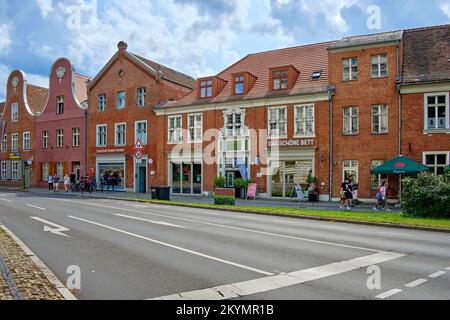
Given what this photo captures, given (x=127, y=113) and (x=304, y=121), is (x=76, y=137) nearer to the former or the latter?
(x=127, y=113)

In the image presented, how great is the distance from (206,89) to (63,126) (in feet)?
59.1

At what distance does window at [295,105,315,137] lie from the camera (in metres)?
26.2

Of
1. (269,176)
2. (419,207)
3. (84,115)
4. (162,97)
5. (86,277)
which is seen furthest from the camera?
(84,115)

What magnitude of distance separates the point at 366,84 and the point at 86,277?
71.7 ft

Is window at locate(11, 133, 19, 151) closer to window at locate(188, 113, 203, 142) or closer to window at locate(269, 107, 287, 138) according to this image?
window at locate(188, 113, 203, 142)

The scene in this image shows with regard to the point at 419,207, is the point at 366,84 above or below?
above

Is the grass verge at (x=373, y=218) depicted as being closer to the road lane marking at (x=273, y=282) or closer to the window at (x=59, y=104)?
the road lane marking at (x=273, y=282)

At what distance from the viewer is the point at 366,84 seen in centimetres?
2447

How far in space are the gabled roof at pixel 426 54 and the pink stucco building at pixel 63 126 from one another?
29.0 metres

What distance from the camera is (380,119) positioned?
2409cm

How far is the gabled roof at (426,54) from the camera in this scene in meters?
23.1
